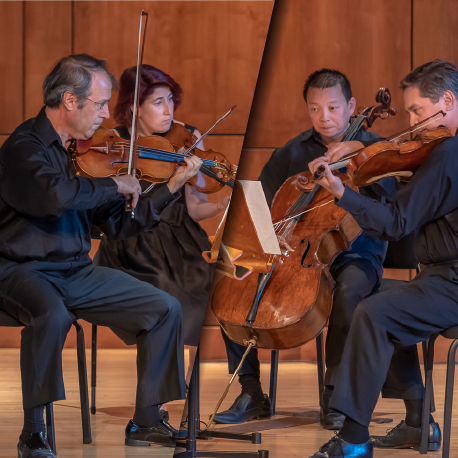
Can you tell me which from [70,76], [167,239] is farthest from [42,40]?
[167,239]

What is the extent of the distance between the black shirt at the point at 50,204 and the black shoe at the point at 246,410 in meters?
0.26

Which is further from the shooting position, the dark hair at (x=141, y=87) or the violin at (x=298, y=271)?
the violin at (x=298, y=271)

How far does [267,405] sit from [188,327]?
727 mm

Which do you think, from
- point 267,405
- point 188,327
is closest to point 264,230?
point 188,327

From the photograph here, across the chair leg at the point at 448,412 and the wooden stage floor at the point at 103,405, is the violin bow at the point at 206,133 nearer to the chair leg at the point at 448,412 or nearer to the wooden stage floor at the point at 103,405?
the wooden stage floor at the point at 103,405

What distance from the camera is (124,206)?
0.44 m

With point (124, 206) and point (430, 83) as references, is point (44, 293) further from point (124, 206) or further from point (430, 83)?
point (430, 83)

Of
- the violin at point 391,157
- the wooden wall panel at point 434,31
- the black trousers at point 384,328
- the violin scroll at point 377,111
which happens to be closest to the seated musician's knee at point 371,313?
the black trousers at point 384,328

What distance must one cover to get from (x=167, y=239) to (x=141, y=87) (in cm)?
12

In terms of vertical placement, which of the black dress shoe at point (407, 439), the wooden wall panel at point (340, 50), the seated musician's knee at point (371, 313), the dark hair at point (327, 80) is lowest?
the black dress shoe at point (407, 439)

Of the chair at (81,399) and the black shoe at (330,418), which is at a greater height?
the chair at (81,399)

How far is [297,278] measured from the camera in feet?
3.14

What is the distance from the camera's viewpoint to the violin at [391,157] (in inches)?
38.2

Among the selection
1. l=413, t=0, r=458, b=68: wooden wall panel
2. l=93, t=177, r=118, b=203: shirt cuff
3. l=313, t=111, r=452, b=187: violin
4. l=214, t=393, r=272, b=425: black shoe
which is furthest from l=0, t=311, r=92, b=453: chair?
l=413, t=0, r=458, b=68: wooden wall panel
